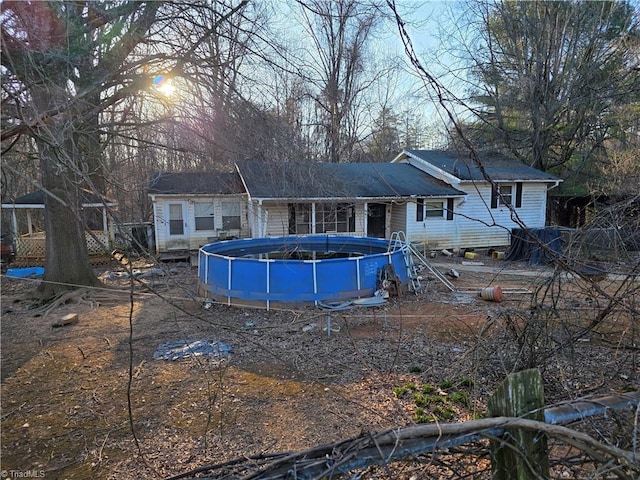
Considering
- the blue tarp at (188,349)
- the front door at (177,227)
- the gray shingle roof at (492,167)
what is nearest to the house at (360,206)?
the gray shingle roof at (492,167)

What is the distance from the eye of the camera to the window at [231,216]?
1625cm

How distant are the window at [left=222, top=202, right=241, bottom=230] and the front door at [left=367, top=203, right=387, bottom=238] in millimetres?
6051

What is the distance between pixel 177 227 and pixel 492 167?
14553 mm

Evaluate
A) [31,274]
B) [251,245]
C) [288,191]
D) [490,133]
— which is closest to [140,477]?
[288,191]

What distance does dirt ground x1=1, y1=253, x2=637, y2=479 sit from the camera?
345 centimetres

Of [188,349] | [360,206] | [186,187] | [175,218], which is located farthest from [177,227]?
[188,349]

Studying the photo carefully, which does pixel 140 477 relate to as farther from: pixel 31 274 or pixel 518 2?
pixel 518 2

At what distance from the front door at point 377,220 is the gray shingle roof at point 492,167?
11.0ft

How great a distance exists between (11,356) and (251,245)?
24.2 feet

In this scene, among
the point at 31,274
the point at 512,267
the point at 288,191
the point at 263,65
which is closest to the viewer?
the point at 263,65

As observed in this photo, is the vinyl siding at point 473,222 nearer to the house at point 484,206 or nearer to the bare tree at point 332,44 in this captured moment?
the house at point 484,206

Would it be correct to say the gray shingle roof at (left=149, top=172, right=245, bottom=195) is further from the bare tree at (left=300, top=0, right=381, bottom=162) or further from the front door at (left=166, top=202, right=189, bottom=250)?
the bare tree at (left=300, top=0, right=381, bottom=162)

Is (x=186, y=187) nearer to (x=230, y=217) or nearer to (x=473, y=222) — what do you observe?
(x=230, y=217)

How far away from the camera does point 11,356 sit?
6.07 meters
